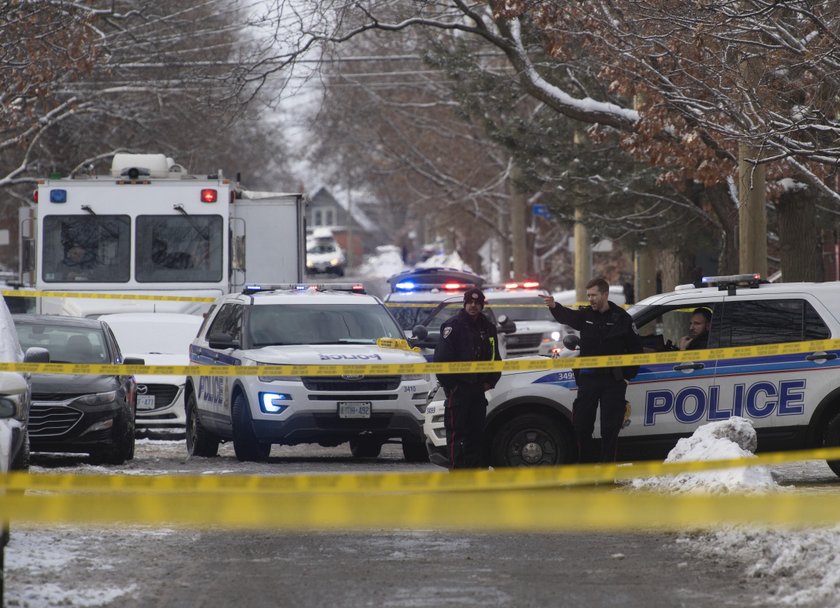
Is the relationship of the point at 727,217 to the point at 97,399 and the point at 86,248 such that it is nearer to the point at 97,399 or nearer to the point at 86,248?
the point at 86,248

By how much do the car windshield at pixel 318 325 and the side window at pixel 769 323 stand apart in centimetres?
390

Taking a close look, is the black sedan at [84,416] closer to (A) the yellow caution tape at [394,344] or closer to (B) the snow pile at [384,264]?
(A) the yellow caution tape at [394,344]

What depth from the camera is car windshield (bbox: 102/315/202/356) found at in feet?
61.3

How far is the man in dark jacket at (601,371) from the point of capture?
38.3 feet

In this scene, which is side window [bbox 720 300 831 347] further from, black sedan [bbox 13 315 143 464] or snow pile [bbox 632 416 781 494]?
black sedan [bbox 13 315 143 464]

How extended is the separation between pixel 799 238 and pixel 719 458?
10566 millimetres

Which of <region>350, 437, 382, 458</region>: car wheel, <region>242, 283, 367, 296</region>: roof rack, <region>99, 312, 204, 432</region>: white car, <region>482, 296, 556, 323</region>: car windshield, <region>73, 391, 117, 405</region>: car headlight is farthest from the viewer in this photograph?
<region>482, 296, 556, 323</region>: car windshield

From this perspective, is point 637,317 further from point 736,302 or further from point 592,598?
point 592,598

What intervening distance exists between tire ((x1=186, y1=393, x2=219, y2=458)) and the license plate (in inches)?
72.2

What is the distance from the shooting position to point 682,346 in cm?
1259

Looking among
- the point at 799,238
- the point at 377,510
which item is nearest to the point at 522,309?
the point at 799,238

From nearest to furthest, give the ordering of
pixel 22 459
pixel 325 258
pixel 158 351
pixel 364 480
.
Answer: pixel 364 480, pixel 22 459, pixel 158 351, pixel 325 258

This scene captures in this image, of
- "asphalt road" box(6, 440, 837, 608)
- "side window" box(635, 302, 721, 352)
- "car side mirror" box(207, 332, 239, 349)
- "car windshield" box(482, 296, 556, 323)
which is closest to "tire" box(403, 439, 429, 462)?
"car side mirror" box(207, 332, 239, 349)

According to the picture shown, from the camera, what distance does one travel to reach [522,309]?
25.4 m
